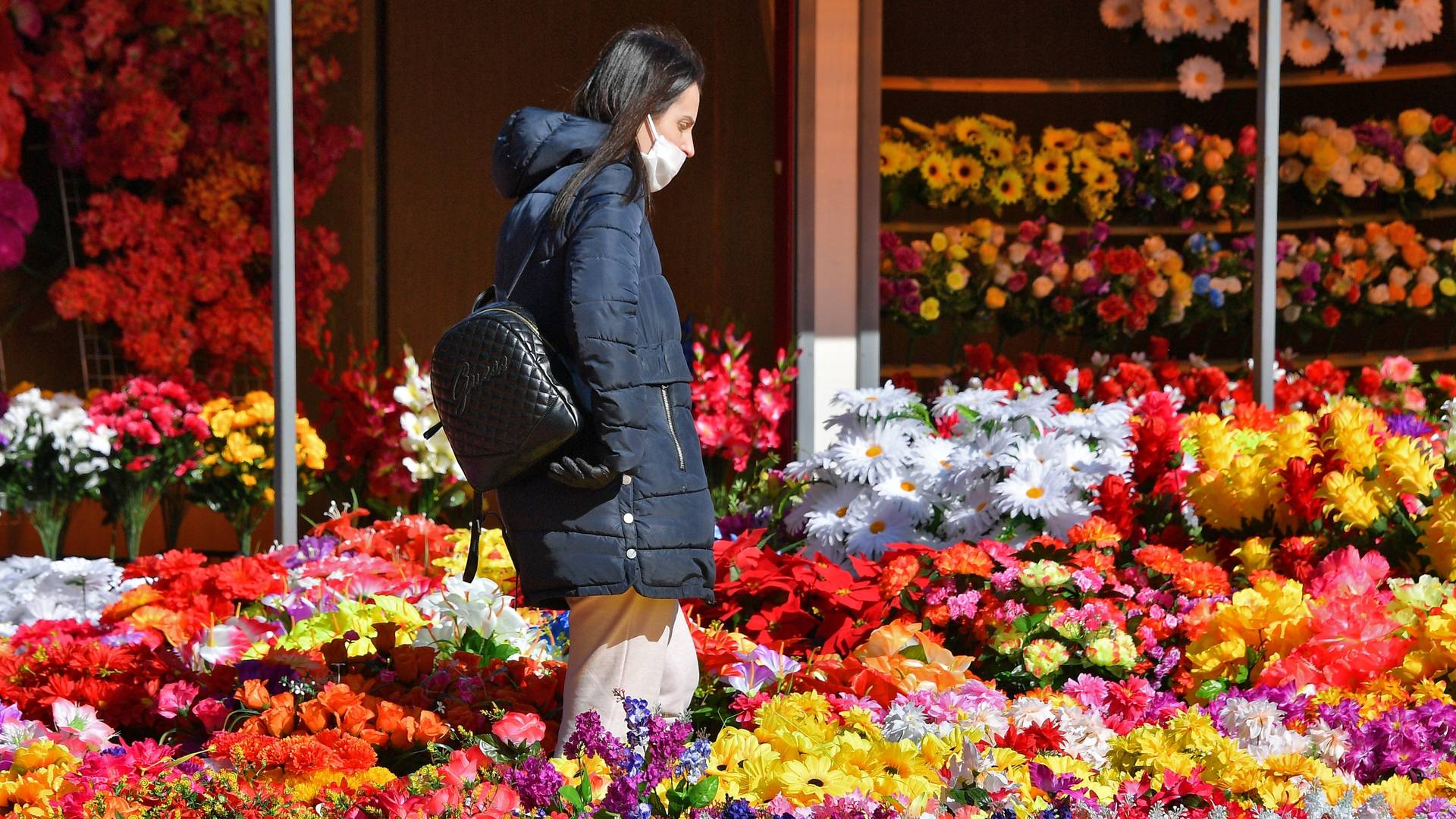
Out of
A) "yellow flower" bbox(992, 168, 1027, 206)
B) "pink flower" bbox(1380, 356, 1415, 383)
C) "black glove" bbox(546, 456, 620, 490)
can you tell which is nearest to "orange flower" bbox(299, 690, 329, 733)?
"black glove" bbox(546, 456, 620, 490)

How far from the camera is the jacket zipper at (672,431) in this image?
2295 mm

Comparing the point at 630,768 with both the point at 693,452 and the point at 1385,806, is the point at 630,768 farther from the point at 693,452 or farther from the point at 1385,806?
the point at 1385,806

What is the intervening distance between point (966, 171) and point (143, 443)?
2.98 meters

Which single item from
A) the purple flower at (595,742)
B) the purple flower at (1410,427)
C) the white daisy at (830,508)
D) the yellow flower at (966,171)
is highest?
the yellow flower at (966,171)

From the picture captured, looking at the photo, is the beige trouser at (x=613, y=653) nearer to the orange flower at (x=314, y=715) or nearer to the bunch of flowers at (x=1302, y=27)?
the orange flower at (x=314, y=715)

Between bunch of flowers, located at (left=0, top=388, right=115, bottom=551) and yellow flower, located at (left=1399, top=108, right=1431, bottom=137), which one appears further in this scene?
yellow flower, located at (left=1399, top=108, right=1431, bottom=137)

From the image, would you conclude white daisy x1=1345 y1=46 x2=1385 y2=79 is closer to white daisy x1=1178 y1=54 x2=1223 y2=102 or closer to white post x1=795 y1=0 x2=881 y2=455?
white daisy x1=1178 y1=54 x2=1223 y2=102

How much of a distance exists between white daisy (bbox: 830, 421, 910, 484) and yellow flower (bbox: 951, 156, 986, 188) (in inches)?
83.1

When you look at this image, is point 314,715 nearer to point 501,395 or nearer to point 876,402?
point 501,395

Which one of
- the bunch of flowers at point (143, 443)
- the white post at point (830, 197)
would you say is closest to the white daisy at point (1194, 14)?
the white post at point (830, 197)

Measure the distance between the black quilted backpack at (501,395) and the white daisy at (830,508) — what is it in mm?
1524

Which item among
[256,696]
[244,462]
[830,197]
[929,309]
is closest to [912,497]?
[830,197]

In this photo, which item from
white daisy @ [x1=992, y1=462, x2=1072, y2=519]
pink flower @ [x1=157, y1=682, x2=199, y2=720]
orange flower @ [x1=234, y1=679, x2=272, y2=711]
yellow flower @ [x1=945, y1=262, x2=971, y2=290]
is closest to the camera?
orange flower @ [x1=234, y1=679, x2=272, y2=711]

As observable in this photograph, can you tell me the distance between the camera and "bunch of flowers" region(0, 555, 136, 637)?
357 cm
